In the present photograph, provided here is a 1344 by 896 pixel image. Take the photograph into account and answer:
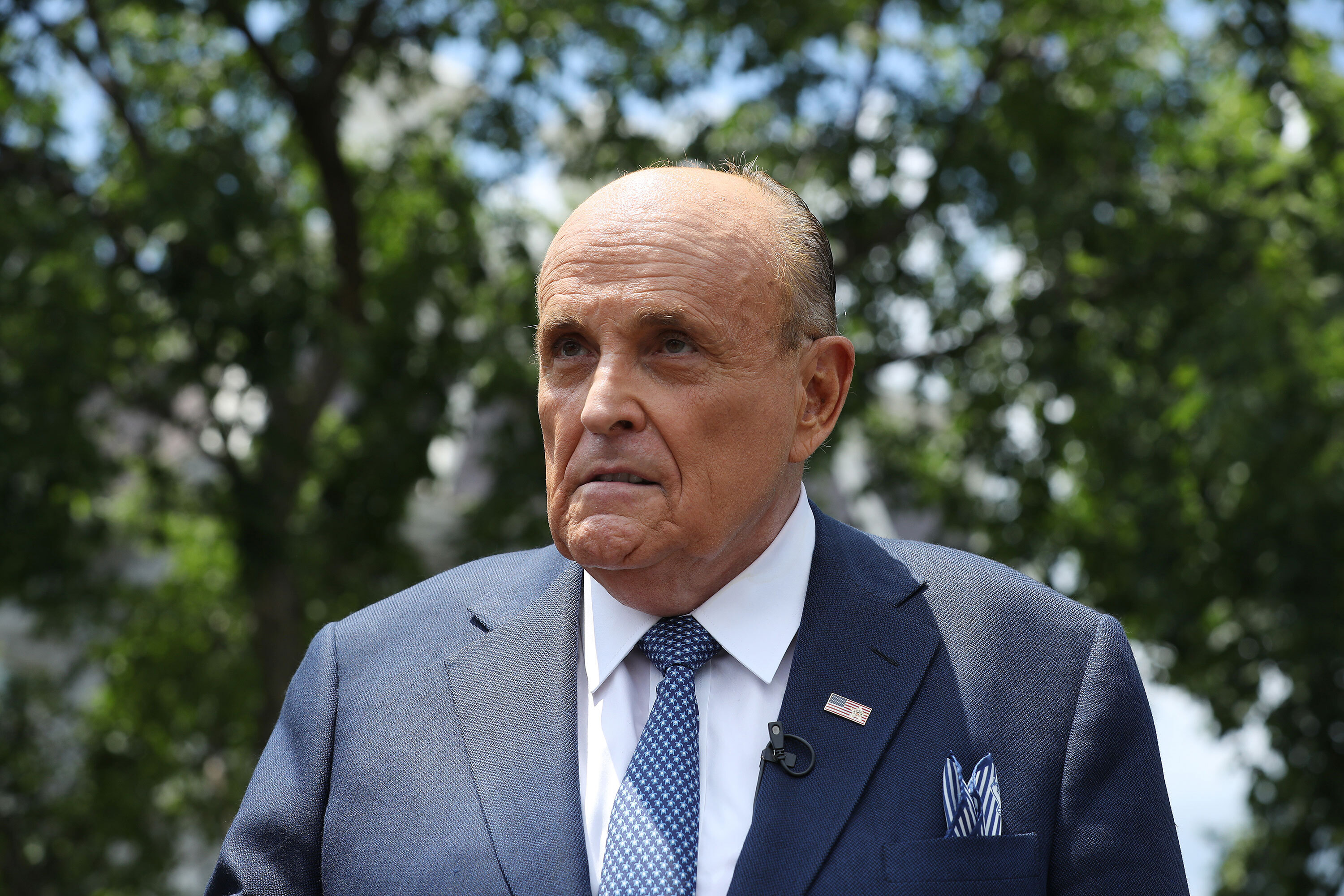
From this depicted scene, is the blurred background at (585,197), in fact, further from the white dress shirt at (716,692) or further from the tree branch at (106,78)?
the white dress shirt at (716,692)

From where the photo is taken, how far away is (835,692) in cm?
202

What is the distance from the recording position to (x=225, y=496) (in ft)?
28.4

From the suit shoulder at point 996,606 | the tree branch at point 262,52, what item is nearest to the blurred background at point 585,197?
the tree branch at point 262,52

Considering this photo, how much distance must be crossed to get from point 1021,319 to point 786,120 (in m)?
1.98

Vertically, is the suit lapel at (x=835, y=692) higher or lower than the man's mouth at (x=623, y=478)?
lower

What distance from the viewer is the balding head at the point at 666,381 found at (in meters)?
1.96

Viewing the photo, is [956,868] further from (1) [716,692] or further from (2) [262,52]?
(2) [262,52]

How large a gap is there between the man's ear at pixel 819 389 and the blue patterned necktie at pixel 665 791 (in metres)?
0.35

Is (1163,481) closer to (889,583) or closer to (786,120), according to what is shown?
(786,120)

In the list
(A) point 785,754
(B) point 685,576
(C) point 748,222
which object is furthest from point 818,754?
(C) point 748,222

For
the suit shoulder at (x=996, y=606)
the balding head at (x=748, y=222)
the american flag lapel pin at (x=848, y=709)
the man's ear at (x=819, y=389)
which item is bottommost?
the american flag lapel pin at (x=848, y=709)

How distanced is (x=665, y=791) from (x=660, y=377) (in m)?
0.59

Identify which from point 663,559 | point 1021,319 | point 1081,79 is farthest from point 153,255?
point 663,559

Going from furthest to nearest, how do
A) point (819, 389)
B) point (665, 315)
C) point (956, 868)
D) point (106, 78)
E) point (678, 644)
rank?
point (106, 78), point (819, 389), point (678, 644), point (665, 315), point (956, 868)
